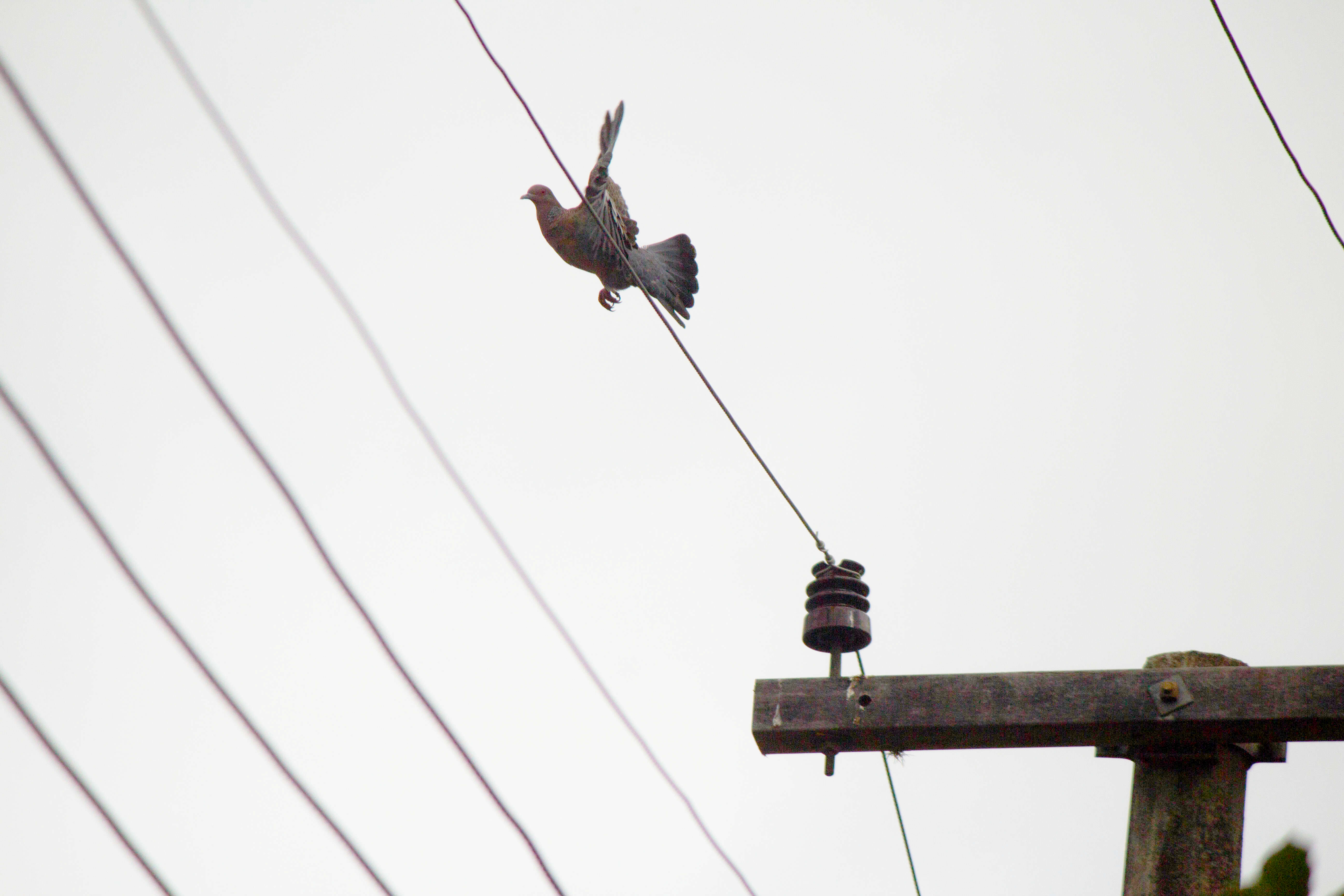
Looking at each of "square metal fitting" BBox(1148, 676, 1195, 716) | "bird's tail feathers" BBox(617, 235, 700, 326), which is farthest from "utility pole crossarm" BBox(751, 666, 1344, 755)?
"bird's tail feathers" BBox(617, 235, 700, 326)

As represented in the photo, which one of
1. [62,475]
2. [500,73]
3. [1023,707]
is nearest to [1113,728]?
[1023,707]

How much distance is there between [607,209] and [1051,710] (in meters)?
3.52

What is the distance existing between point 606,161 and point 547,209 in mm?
809

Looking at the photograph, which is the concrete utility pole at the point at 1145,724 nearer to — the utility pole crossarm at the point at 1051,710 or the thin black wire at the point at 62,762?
the utility pole crossarm at the point at 1051,710

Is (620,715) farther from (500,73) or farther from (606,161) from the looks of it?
(606,161)

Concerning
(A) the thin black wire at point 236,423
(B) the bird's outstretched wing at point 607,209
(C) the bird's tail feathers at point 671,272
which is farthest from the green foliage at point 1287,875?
(C) the bird's tail feathers at point 671,272

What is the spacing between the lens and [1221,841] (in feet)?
10.0

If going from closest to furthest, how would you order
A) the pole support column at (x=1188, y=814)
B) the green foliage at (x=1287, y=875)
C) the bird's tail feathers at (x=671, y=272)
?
1. the green foliage at (x=1287, y=875)
2. the pole support column at (x=1188, y=814)
3. the bird's tail feathers at (x=671, y=272)

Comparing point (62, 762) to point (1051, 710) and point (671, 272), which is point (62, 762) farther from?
point (671, 272)

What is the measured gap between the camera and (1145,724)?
10.3 feet

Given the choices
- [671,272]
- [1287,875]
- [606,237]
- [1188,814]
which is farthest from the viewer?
[671,272]

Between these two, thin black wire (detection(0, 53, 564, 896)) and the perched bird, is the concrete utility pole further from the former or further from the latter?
the perched bird

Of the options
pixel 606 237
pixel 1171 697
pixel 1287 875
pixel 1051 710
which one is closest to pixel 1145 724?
pixel 1171 697

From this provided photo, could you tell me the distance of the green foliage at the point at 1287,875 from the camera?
1.36 metres
